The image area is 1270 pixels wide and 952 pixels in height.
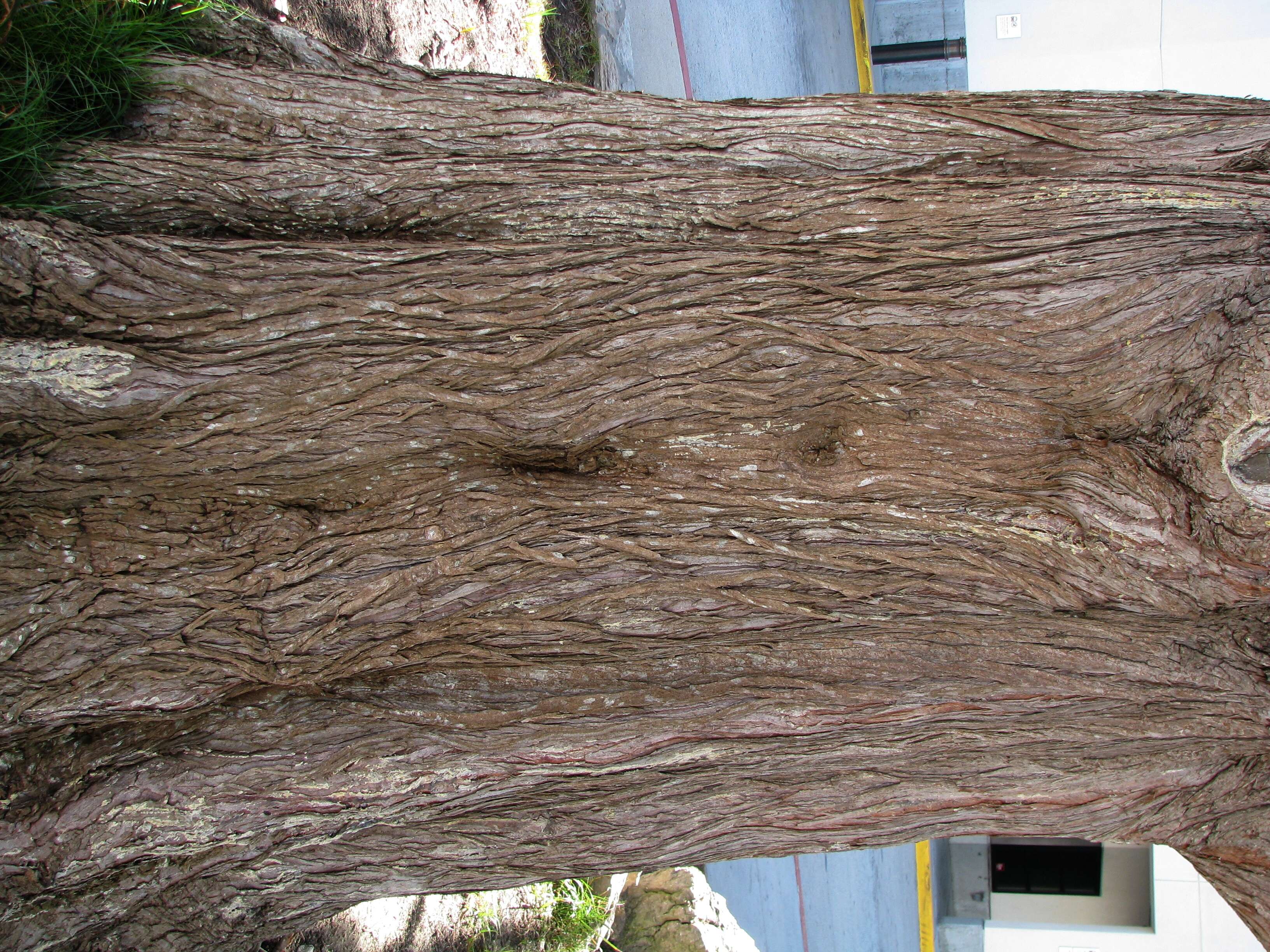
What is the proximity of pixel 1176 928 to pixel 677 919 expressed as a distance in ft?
13.6

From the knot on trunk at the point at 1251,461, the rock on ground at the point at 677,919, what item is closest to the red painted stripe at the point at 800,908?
the rock on ground at the point at 677,919

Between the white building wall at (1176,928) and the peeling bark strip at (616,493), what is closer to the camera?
the peeling bark strip at (616,493)

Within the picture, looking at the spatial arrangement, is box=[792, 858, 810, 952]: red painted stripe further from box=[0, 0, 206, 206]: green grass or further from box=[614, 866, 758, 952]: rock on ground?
box=[0, 0, 206, 206]: green grass

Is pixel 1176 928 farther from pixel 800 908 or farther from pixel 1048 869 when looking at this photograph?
pixel 800 908

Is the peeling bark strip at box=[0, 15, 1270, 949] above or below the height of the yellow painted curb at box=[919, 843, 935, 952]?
above

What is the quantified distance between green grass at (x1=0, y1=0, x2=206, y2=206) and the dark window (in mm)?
8394

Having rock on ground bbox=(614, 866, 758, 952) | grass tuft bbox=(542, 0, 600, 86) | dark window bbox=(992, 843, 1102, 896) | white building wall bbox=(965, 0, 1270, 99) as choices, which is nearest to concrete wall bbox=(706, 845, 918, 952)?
rock on ground bbox=(614, 866, 758, 952)

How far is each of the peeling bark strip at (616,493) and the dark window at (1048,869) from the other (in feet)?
19.2

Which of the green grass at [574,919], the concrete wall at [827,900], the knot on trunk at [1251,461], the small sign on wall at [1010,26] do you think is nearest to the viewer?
the knot on trunk at [1251,461]

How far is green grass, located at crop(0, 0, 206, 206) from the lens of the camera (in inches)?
93.3

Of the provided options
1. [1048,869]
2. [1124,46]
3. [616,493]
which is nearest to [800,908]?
[1048,869]

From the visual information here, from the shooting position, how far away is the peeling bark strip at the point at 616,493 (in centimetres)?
229

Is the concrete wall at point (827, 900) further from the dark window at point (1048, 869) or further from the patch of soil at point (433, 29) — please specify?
the patch of soil at point (433, 29)

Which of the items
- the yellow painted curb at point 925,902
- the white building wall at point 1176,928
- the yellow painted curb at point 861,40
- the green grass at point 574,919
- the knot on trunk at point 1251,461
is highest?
the yellow painted curb at point 861,40
